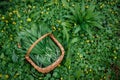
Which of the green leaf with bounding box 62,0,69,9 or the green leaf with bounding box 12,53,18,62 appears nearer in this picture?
the green leaf with bounding box 12,53,18,62

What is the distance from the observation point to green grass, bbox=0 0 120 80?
13.9 feet

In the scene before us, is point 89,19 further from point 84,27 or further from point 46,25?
point 46,25

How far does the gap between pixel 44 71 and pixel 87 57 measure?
1.07 m

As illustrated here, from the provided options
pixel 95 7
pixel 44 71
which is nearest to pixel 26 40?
pixel 44 71

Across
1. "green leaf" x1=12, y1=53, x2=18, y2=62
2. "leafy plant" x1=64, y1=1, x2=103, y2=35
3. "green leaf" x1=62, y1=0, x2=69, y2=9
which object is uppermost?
"green leaf" x1=62, y1=0, x2=69, y2=9

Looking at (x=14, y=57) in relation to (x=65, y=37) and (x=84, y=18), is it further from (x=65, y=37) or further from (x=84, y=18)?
(x=84, y=18)

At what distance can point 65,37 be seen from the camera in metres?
4.61

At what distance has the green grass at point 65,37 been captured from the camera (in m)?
4.23

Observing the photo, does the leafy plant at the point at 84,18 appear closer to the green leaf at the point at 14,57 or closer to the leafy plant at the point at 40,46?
→ the leafy plant at the point at 40,46

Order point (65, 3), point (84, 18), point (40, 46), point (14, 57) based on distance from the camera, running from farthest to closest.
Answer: point (65, 3), point (84, 18), point (40, 46), point (14, 57)

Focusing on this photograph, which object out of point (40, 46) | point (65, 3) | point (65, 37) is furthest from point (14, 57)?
point (65, 3)

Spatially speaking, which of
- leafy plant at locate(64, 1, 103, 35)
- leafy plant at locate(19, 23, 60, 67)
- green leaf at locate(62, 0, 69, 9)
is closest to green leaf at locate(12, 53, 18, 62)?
leafy plant at locate(19, 23, 60, 67)

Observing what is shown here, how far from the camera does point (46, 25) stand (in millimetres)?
4715

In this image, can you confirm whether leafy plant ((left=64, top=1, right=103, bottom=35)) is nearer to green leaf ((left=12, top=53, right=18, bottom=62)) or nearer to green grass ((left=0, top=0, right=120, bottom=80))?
green grass ((left=0, top=0, right=120, bottom=80))
